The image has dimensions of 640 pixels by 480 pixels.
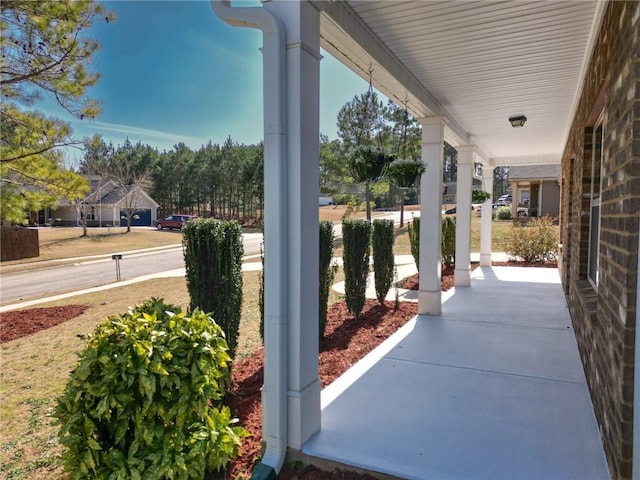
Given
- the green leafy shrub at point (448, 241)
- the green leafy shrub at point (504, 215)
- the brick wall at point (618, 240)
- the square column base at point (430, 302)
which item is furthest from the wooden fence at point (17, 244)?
the green leafy shrub at point (504, 215)

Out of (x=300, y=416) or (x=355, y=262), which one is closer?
(x=300, y=416)

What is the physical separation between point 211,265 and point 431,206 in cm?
351

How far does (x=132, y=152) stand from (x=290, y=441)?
146ft

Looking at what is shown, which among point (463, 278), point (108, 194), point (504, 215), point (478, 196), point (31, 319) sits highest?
point (108, 194)

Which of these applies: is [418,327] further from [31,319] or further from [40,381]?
[31,319]

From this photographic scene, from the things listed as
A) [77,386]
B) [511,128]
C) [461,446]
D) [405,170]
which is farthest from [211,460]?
[511,128]

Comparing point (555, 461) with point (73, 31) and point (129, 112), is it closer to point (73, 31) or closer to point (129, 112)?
point (73, 31)

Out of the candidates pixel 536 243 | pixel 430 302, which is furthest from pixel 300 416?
pixel 536 243

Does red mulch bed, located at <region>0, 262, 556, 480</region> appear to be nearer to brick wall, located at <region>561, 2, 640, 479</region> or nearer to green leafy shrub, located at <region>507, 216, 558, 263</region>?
brick wall, located at <region>561, 2, 640, 479</region>

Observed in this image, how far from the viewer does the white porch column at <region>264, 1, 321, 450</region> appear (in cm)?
243

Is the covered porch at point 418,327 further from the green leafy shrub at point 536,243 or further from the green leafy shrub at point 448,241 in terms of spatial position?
the green leafy shrub at point 536,243

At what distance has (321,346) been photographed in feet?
15.0

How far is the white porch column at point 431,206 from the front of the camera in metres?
5.61

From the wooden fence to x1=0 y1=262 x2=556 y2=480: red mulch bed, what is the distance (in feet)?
39.6
